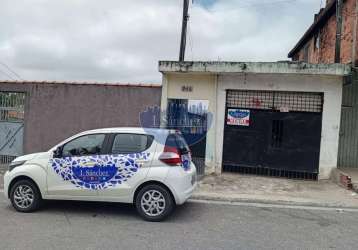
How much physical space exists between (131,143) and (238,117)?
206 inches

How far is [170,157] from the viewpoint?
5895mm

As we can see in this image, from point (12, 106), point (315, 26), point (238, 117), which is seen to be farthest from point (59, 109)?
point (315, 26)

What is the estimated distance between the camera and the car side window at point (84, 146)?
6175 mm

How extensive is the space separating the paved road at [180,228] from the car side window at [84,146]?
43.6 inches

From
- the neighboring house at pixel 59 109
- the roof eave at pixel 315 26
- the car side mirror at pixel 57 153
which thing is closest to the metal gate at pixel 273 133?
the neighboring house at pixel 59 109

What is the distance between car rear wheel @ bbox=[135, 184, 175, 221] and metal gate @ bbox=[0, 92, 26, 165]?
719cm

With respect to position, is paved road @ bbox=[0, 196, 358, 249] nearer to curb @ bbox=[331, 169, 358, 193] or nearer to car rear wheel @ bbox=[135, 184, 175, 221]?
car rear wheel @ bbox=[135, 184, 175, 221]

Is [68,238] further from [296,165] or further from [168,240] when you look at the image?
[296,165]

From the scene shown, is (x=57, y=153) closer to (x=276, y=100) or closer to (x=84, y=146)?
(x=84, y=146)

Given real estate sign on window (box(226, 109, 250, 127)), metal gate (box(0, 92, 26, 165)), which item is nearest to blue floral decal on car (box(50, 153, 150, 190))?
real estate sign on window (box(226, 109, 250, 127))

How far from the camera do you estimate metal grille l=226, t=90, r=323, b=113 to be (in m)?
10.2

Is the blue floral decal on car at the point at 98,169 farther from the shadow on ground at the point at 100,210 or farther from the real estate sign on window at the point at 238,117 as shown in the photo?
the real estate sign on window at the point at 238,117

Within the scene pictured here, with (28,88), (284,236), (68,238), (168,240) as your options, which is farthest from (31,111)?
(284,236)

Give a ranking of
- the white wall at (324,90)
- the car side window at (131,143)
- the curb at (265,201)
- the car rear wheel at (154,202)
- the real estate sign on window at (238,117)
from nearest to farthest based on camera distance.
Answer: the car rear wheel at (154,202), the car side window at (131,143), the curb at (265,201), the white wall at (324,90), the real estate sign on window at (238,117)
